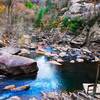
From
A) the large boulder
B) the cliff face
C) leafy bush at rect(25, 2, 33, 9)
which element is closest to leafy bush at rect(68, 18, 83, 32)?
the cliff face

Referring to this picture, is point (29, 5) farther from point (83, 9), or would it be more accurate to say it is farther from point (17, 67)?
point (17, 67)

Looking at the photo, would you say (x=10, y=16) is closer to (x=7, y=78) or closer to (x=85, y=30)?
(x=85, y=30)

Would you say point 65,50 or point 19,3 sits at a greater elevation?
point 19,3

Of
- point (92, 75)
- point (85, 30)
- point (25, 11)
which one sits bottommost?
point (92, 75)

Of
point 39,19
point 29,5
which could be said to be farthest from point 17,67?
point 29,5

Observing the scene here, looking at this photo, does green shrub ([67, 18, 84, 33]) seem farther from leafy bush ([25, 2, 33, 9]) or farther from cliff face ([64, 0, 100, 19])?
leafy bush ([25, 2, 33, 9])

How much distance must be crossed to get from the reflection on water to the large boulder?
0.64 m

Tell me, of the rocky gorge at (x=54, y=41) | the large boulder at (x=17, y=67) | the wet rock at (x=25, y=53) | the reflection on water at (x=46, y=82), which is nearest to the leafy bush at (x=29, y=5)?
the rocky gorge at (x=54, y=41)

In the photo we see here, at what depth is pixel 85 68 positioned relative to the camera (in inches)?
779

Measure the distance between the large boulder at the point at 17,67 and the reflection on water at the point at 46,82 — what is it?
64cm

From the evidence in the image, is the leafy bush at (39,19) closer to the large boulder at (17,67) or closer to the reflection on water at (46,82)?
the reflection on water at (46,82)

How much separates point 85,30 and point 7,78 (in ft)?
45.7

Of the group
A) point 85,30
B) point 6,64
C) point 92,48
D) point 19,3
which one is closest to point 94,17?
point 85,30

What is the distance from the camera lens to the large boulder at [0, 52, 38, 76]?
1720 cm
